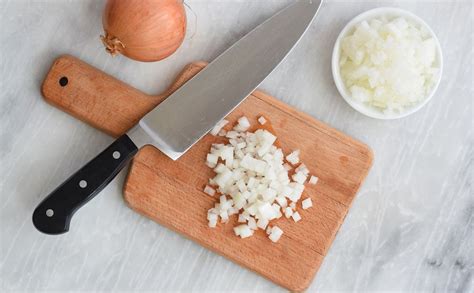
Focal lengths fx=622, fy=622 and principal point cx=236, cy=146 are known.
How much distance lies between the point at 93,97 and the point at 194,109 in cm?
28

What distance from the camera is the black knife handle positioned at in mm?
1561

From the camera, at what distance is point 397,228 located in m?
1.75

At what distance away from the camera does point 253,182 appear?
5.30ft

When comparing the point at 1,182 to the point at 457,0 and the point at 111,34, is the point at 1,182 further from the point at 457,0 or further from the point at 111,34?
the point at 457,0

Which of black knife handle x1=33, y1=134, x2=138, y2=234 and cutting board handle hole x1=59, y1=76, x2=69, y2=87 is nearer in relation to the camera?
black knife handle x1=33, y1=134, x2=138, y2=234

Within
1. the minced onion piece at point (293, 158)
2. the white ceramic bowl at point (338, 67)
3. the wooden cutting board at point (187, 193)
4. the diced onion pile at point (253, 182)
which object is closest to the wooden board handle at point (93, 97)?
the wooden cutting board at point (187, 193)

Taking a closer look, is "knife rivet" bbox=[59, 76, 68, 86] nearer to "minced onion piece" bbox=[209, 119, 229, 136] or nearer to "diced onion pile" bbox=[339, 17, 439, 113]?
"minced onion piece" bbox=[209, 119, 229, 136]

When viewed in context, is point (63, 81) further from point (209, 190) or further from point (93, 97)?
point (209, 190)

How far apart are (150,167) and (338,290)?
0.62 metres

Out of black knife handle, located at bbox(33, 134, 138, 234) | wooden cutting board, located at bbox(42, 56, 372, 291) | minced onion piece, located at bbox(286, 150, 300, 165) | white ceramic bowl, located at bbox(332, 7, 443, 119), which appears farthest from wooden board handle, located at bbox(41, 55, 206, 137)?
white ceramic bowl, located at bbox(332, 7, 443, 119)

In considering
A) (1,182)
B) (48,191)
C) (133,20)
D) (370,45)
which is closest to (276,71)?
(370,45)

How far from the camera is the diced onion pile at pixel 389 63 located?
164 cm

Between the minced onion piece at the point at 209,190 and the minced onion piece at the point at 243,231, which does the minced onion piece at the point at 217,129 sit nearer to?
the minced onion piece at the point at 209,190

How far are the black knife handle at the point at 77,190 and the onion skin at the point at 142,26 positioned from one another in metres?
0.25
